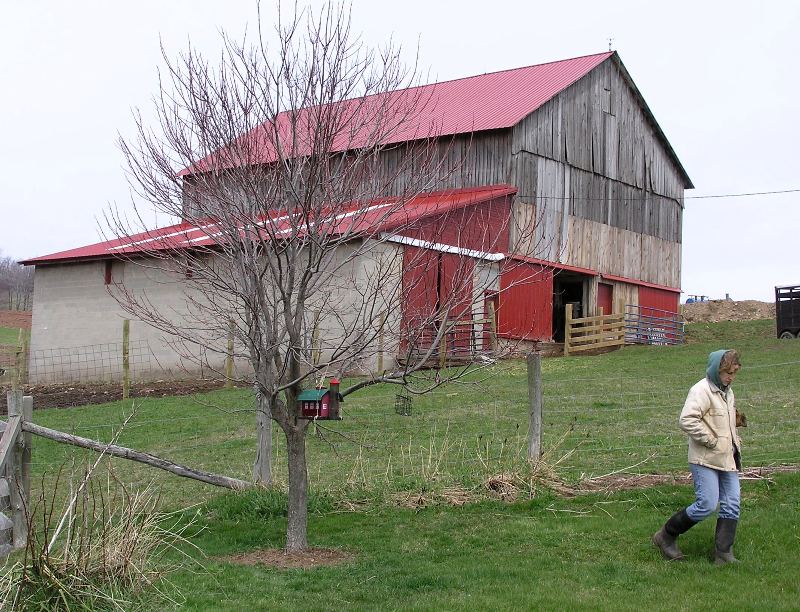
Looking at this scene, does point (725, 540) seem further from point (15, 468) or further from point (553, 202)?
point (553, 202)

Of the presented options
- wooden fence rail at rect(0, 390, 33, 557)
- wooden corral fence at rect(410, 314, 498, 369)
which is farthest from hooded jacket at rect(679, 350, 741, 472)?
wooden fence rail at rect(0, 390, 33, 557)

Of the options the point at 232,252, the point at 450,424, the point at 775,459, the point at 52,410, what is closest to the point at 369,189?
the point at 232,252

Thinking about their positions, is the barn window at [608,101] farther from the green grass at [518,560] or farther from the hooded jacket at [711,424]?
the hooded jacket at [711,424]

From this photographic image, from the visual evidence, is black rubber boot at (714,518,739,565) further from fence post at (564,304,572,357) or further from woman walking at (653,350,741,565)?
fence post at (564,304,572,357)

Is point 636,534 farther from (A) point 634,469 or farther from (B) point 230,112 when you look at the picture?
(B) point 230,112

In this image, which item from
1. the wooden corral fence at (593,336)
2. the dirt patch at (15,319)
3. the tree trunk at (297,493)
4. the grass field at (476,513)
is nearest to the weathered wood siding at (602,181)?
the wooden corral fence at (593,336)

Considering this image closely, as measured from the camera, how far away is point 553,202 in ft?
101

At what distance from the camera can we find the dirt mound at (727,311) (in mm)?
43853

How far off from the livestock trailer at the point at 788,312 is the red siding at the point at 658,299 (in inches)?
200

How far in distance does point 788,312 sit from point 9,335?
126 ft

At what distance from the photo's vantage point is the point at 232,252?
28.3 ft

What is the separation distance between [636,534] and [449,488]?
7.50 feet

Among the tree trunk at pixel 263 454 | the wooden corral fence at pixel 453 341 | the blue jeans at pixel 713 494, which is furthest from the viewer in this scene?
the tree trunk at pixel 263 454

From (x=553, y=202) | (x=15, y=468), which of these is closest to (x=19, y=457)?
(x=15, y=468)
